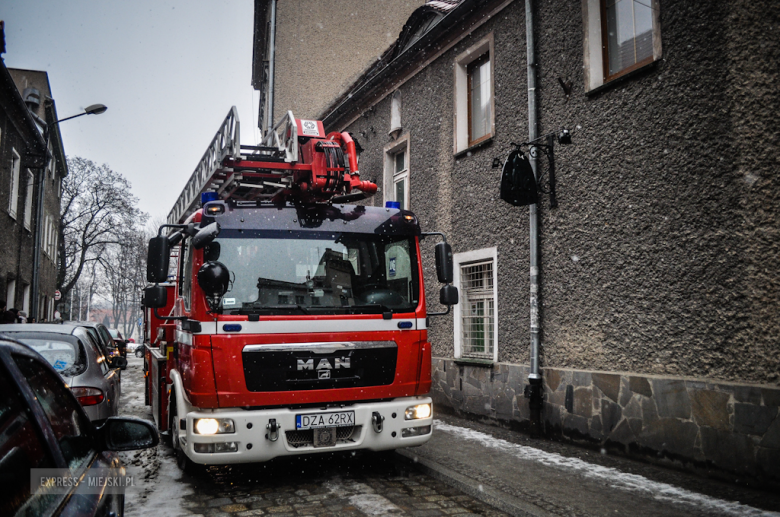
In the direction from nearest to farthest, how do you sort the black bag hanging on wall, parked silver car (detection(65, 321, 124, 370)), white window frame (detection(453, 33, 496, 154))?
the black bag hanging on wall, parked silver car (detection(65, 321, 124, 370)), white window frame (detection(453, 33, 496, 154))

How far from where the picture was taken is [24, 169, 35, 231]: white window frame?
22.1 meters

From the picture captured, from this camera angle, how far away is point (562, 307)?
8.15m

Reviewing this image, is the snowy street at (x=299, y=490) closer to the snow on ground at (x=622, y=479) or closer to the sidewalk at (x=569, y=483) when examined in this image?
the sidewalk at (x=569, y=483)

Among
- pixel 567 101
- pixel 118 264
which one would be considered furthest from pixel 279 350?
pixel 118 264

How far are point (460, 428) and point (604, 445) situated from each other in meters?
2.32

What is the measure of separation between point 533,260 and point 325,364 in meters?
3.84

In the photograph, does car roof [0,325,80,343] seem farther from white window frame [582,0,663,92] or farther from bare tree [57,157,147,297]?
bare tree [57,157,147,297]

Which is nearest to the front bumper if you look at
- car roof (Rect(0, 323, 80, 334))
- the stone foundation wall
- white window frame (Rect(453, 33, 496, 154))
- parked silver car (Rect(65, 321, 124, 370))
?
car roof (Rect(0, 323, 80, 334))

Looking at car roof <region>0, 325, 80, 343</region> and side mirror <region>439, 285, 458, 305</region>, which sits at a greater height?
side mirror <region>439, 285, 458, 305</region>

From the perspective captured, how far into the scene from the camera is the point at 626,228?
715 centimetres

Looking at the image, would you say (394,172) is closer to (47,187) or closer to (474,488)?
(474,488)

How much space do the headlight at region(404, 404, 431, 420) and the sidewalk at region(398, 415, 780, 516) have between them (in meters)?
0.59

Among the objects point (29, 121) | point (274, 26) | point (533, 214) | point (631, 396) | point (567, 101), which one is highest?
point (274, 26)

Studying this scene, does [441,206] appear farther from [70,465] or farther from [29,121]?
[29,121]
